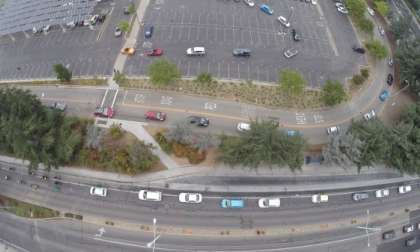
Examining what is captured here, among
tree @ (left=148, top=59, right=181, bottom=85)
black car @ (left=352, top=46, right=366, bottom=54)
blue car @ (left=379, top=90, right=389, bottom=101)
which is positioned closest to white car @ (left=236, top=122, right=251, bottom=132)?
tree @ (left=148, top=59, right=181, bottom=85)

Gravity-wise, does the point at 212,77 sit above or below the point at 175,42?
below

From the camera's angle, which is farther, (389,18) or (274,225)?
(389,18)

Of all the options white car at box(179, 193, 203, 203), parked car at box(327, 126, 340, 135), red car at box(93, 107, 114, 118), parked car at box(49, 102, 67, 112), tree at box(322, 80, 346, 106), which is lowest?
white car at box(179, 193, 203, 203)

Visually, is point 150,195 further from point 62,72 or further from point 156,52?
point 156,52

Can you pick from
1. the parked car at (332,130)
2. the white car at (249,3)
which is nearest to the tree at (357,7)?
the white car at (249,3)

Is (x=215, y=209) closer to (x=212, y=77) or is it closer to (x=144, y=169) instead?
(x=144, y=169)

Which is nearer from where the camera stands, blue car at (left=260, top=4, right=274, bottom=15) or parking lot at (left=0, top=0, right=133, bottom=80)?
parking lot at (left=0, top=0, right=133, bottom=80)

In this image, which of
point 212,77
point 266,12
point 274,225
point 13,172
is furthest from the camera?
point 266,12

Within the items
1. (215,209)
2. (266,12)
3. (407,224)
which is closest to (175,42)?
(266,12)

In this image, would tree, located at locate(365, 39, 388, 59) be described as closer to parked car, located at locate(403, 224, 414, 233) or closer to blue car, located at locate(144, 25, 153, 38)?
parked car, located at locate(403, 224, 414, 233)
